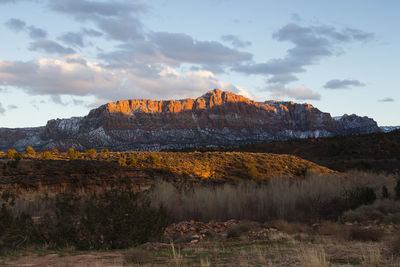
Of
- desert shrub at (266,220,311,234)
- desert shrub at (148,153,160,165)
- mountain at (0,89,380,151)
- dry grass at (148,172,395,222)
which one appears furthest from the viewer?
mountain at (0,89,380,151)

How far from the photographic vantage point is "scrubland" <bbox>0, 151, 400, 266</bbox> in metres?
7.76

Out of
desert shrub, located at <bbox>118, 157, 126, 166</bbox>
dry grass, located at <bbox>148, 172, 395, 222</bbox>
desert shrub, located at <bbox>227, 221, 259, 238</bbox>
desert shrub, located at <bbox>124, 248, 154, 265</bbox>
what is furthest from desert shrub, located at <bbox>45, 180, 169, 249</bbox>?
desert shrub, located at <bbox>118, 157, 126, 166</bbox>

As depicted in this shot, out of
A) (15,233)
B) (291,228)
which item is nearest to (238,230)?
(291,228)

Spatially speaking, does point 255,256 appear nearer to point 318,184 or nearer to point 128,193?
point 128,193

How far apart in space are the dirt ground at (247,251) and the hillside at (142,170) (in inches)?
347

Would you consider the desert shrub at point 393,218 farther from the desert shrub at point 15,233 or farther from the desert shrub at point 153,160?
the desert shrub at point 153,160

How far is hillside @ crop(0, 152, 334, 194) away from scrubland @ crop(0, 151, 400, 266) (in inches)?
58.8

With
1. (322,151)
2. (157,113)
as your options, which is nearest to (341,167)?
(322,151)

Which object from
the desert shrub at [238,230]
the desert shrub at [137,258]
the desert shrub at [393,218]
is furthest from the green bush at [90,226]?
the desert shrub at [393,218]

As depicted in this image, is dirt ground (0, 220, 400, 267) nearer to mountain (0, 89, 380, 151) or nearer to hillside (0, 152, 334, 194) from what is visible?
hillside (0, 152, 334, 194)

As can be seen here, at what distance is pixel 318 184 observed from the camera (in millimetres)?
17969

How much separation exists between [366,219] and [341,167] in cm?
2953

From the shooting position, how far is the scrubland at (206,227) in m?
7.76

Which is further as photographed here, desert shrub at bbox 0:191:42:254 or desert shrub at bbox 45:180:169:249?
desert shrub at bbox 45:180:169:249
